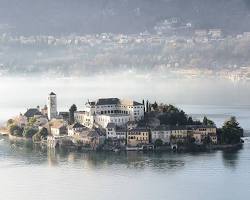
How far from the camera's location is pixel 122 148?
24.1 meters

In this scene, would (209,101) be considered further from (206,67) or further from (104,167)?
(206,67)

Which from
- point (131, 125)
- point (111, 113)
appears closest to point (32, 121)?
point (111, 113)

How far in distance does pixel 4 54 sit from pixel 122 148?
44196 millimetres

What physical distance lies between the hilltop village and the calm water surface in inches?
29.2

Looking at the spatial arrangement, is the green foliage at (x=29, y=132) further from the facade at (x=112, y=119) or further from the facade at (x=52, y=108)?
the facade at (x=112, y=119)

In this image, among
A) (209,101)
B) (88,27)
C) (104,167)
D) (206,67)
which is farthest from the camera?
(88,27)

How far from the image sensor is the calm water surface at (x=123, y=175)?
18.3m

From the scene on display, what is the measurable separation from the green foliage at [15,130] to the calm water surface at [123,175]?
8.73 ft

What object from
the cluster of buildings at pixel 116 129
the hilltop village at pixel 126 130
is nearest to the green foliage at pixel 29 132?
the hilltop village at pixel 126 130

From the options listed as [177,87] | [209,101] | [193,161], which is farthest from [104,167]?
[177,87]

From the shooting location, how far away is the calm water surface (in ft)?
60.2

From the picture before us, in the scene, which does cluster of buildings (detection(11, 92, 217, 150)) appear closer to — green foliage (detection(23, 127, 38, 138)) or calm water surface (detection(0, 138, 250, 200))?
green foliage (detection(23, 127, 38, 138))

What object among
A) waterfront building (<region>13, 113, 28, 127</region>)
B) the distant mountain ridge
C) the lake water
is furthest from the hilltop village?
the distant mountain ridge

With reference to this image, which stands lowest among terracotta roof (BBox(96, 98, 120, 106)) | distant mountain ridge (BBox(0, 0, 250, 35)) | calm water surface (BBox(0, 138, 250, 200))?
calm water surface (BBox(0, 138, 250, 200))
